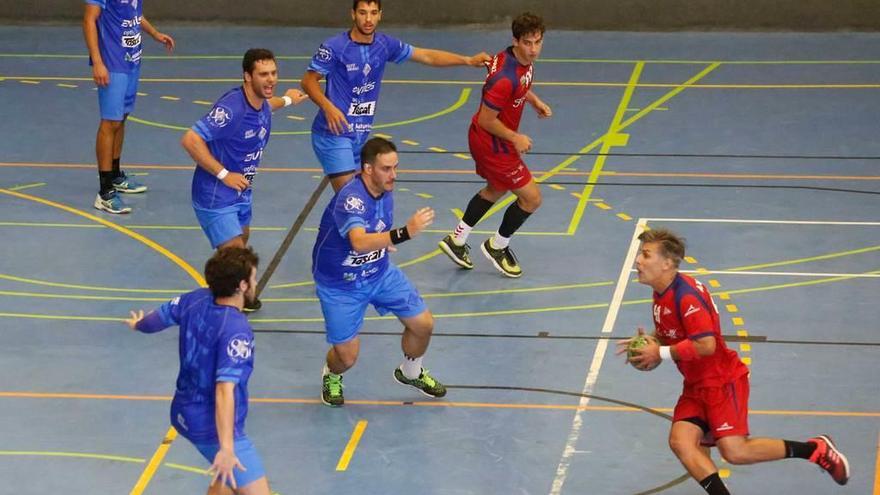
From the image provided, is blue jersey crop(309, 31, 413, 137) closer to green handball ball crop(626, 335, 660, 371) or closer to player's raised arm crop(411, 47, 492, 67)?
player's raised arm crop(411, 47, 492, 67)

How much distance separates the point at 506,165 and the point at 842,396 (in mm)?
3567

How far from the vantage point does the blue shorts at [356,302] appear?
955cm

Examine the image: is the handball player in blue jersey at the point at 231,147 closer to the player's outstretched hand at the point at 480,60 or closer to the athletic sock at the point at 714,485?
the player's outstretched hand at the point at 480,60

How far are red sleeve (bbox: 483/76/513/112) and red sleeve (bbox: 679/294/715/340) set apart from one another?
4163 mm

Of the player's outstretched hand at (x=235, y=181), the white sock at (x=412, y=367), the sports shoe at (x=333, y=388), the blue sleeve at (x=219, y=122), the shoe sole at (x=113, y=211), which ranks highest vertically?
the blue sleeve at (x=219, y=122)

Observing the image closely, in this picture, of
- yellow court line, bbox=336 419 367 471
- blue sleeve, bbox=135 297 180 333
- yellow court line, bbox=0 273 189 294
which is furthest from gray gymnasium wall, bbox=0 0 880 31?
blue sleeve, bbox=135 297 180 333

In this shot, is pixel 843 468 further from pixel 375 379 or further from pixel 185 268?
pixel 185 268

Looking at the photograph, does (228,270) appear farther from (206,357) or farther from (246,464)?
(246,464)

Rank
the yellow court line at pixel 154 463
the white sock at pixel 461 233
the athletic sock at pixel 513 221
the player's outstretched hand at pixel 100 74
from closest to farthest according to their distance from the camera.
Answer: the yellow court line at pixel 154 463, the athletic sock at pixel 513 221, the white sock at pixel 461 233, the player's outstretched hand at pixel 100 74

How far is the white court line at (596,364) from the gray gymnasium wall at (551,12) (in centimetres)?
801

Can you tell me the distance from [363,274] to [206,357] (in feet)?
7.86

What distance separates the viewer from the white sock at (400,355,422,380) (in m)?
9.88

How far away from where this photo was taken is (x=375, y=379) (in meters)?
10.3

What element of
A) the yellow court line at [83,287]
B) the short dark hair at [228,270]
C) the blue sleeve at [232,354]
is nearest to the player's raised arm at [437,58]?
the yellow court line at [83,287]
